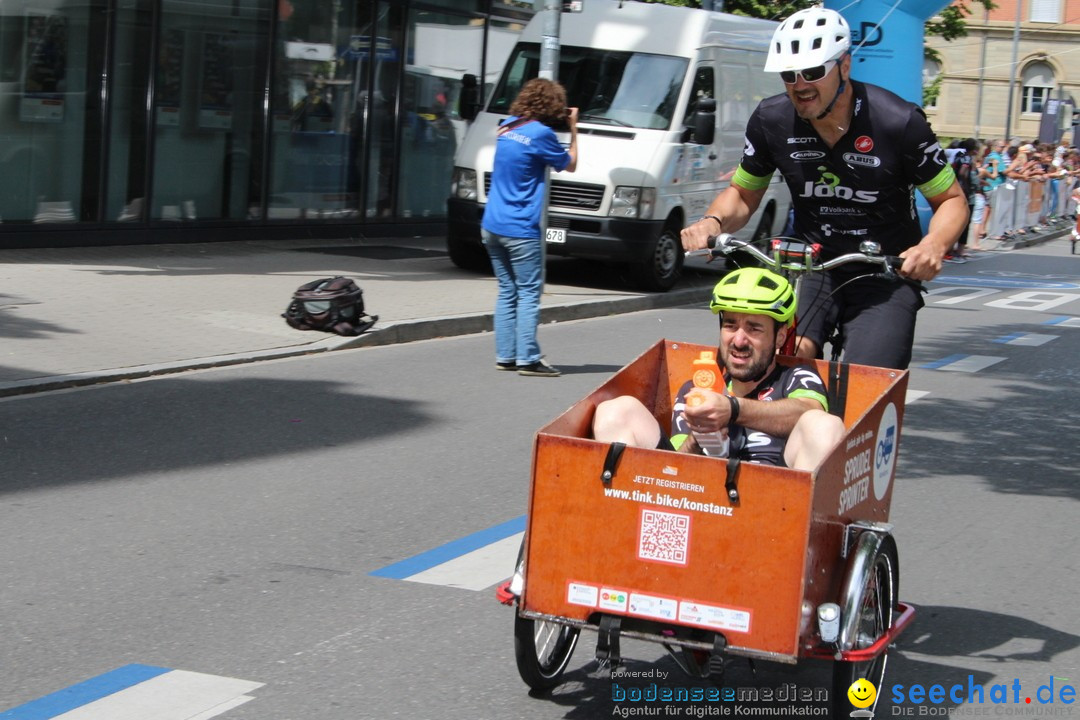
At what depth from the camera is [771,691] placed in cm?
455

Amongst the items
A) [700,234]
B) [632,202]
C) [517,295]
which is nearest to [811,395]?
[700,234]

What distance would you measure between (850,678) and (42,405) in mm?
5861

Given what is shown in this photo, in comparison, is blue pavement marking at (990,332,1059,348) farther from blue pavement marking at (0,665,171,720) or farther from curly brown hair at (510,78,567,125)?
blue pavement marking at (0,665,171,720)

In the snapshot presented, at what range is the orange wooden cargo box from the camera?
150 inches

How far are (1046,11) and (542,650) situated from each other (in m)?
82.2

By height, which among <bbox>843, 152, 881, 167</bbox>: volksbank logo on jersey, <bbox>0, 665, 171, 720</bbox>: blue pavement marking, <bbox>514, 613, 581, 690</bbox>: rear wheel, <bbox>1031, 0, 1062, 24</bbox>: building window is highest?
<bbox>1031, 0, 1062, 24</bbox>: building window

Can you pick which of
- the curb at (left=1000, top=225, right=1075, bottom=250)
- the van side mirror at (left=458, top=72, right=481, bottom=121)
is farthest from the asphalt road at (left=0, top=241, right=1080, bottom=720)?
the curb at (left=1000, top=225, right=1075, bottom=250)

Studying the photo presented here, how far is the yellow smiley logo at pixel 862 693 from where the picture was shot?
13.5 ft

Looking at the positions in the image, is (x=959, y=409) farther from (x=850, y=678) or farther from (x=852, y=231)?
(x=850, y=678)

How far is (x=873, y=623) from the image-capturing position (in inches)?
172

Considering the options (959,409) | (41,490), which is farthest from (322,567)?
(959,409)

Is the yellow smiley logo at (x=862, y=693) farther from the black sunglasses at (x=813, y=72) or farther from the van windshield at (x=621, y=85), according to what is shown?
the van windshield at (x=621, y=85)

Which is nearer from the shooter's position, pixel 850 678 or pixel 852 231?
pixel 850 678

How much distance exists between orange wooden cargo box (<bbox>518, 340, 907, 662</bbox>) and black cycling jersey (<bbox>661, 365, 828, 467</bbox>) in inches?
14.4
